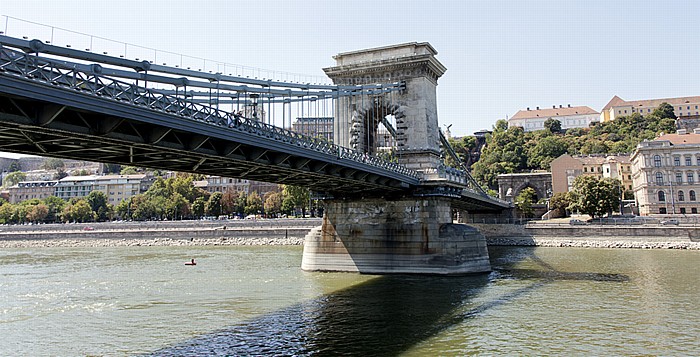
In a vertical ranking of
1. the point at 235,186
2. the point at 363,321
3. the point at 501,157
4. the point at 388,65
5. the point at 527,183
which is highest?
the point at 501,157

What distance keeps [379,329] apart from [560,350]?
16.5 feet

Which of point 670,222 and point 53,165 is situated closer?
point 670,222

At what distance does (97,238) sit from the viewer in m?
65.9

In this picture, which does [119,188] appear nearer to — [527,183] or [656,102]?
[527,183]

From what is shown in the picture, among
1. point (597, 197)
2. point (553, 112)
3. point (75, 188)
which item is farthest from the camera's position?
point (553, 112)

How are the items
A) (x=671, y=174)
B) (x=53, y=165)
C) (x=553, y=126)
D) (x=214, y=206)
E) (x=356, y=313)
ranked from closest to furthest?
1. (x=356, y=313)
2. (x=671, y=174)
3. (x=214, y=206)
4. (x=553, y=126)
5. (x=53, y=165)

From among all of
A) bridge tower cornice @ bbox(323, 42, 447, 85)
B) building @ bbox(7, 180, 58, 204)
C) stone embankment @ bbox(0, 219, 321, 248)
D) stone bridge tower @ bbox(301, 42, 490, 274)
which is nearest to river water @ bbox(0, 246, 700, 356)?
stone bridge tower @ bbox(301, 42, 490, 274)

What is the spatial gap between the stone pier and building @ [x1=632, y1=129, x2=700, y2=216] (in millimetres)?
39044

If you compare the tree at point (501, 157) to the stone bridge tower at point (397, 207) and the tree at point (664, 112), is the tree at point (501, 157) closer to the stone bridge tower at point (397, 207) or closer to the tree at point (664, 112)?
the tree at point (664, 112)

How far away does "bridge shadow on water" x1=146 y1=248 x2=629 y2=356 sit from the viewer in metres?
13.9

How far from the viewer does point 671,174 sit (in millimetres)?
57406

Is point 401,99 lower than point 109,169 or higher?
lower

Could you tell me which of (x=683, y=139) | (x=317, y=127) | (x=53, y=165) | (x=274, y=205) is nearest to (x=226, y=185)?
(x=274, y=205)

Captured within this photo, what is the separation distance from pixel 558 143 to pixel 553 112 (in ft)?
99.4
